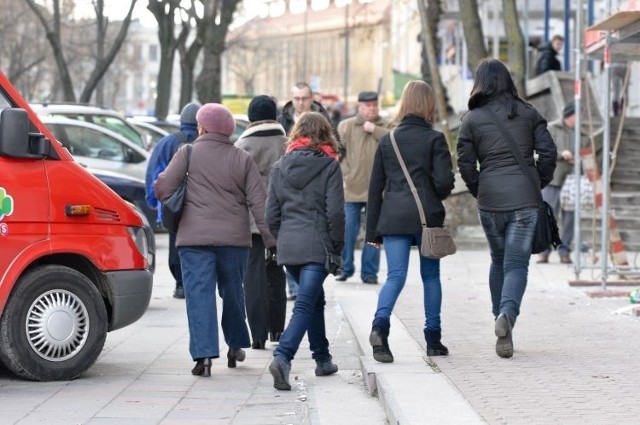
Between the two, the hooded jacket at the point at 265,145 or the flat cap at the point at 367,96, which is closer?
the hooded jacket at the point at 265,145

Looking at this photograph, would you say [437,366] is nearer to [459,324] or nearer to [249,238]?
[249,238]

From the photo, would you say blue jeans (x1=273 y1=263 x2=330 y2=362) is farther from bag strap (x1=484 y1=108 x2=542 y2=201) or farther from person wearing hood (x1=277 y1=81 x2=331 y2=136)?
person wearing hood (x1=277 y1=81 x2=331 y2=136)

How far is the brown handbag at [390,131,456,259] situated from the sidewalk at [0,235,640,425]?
2.23 feet

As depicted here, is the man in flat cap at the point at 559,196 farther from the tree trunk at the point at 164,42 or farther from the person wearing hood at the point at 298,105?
the tree trunk at the point at 164,42

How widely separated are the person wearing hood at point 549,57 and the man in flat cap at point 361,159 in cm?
1391

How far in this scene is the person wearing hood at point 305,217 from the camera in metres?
9.29

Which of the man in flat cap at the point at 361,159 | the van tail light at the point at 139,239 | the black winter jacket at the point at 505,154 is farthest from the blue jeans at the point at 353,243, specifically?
the black winter jacket at the point at 505,154

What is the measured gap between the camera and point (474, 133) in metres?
10.1

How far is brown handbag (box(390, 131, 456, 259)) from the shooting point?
978cm

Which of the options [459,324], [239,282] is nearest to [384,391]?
[239,282]

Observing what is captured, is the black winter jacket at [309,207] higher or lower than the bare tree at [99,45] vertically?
lower

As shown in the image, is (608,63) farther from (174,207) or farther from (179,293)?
(174,207)

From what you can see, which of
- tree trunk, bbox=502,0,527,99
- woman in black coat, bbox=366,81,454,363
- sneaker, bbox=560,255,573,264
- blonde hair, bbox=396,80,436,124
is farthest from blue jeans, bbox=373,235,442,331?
tree trunk, bbox=502,0,527,99

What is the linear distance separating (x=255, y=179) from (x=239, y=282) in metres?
0.67
